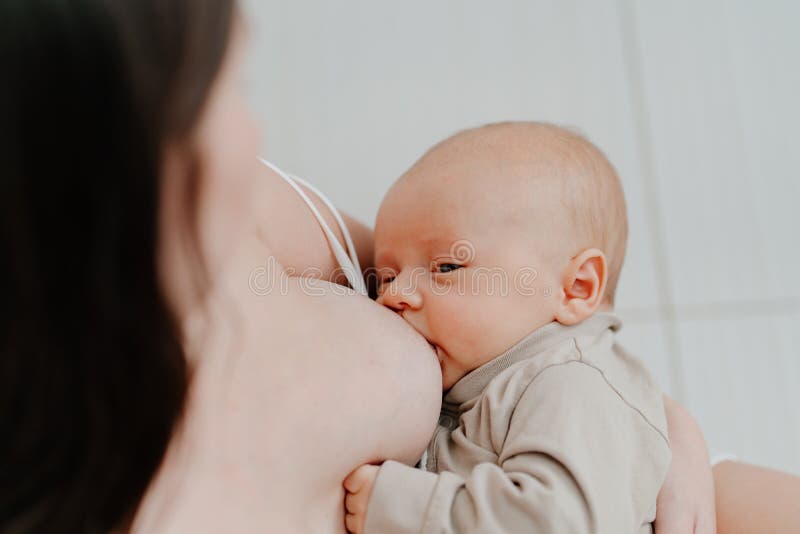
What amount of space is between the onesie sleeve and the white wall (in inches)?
27.6

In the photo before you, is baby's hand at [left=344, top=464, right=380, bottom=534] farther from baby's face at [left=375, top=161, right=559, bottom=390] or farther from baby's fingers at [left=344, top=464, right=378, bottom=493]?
baby's face at [left=375, top=161, right=559, bottom=390]

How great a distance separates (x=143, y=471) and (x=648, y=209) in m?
1.20

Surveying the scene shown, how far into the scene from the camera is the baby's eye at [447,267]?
0.77 metres

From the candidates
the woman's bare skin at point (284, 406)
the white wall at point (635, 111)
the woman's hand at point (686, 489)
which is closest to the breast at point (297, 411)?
the woman's bare skin at point (284, 406)

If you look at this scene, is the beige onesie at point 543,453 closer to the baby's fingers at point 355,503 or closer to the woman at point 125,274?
the baby's fingers at point 355,503

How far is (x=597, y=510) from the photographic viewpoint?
1.99ft

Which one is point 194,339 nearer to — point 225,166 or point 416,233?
point 225,166

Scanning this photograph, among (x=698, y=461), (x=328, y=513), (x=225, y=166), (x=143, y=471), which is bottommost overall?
(x=698, y=461)

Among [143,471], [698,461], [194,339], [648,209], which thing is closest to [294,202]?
[194,339]

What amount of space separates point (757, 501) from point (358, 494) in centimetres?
46

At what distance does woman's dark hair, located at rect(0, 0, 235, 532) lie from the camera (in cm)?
34

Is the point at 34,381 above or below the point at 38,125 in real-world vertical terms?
below

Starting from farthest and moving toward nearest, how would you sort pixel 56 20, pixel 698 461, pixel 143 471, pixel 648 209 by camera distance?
pixel 648 209, pixel 698 461, pixel 143 471, pixel 56 20

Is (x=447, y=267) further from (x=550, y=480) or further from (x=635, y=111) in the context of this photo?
(x=635, y=111)
